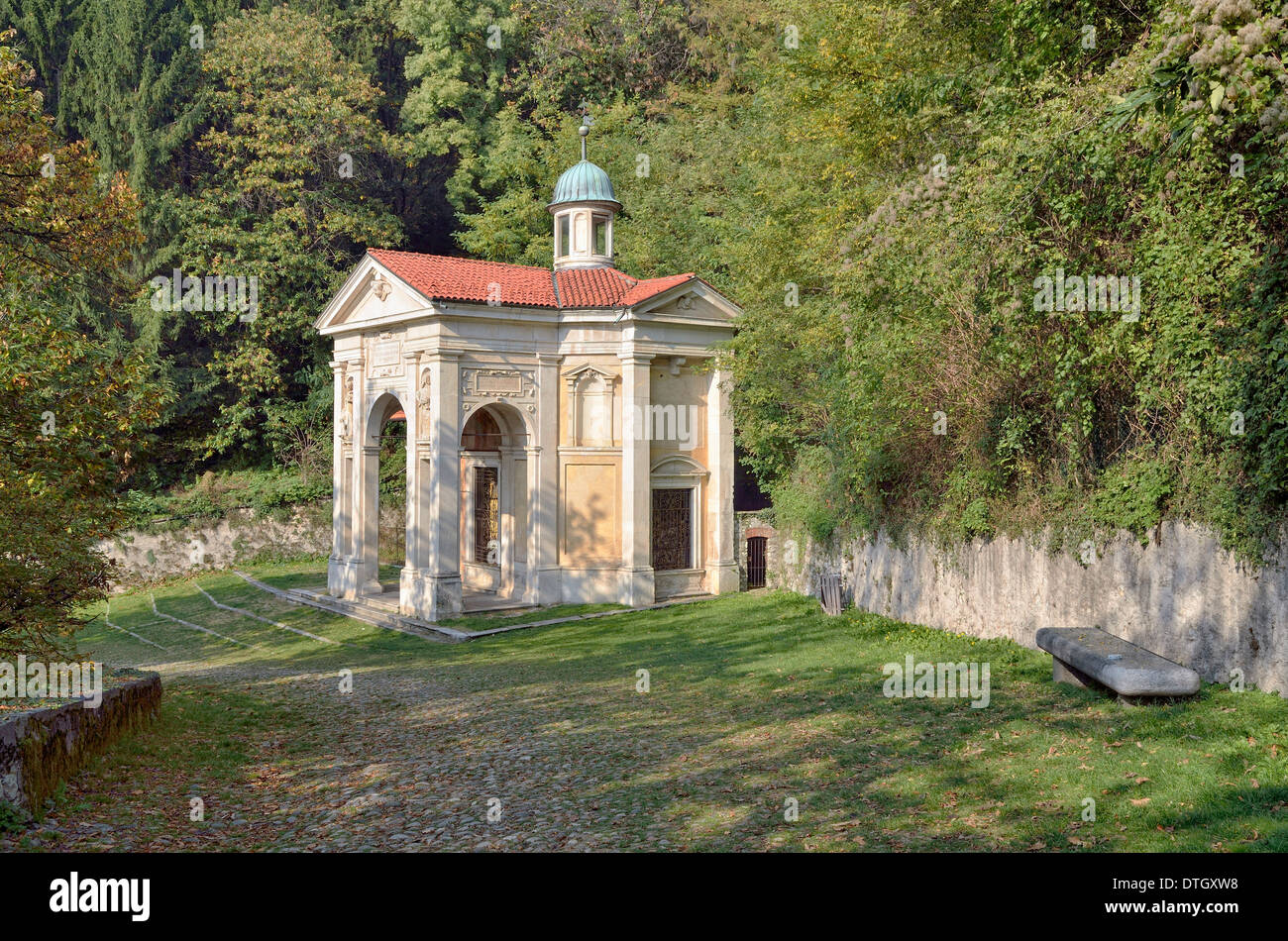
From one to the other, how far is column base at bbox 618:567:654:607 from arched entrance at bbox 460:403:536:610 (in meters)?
2.39

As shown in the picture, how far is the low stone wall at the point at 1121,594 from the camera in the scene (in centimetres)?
1051

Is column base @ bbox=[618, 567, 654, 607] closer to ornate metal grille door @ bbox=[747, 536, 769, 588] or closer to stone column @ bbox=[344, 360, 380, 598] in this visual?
ornate metal grille door @ bbox=[747, 536, 769, 588]

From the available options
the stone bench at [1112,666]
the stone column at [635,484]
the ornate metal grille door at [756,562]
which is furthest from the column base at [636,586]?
the stone bench at [1112,666]

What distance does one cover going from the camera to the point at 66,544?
917cm

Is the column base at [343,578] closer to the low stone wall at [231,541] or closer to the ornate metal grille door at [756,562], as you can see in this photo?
the low stone wall at [231,541]

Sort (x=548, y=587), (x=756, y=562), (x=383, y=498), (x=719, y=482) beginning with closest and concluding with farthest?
(x=548, y=587), (x=719, y=482), (x=756, y=562), (x=383, y=498)

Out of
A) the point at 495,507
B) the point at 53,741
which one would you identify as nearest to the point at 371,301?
the point at 495,507

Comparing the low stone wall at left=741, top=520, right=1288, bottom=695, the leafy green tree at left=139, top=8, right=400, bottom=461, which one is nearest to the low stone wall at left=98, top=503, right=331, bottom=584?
the leafy green tree at left=139, top=8, right=400, bottom=461

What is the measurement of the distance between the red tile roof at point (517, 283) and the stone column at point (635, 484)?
182 cm

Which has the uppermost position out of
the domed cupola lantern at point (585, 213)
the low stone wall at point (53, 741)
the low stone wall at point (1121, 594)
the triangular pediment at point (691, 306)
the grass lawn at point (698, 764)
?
the domed cupola lantern at point (585, 213)

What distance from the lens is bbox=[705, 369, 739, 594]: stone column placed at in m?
26.1

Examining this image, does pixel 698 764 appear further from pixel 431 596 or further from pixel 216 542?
pixel 216 542

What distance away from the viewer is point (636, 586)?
24422 millimetres

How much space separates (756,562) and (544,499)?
6325 mm
